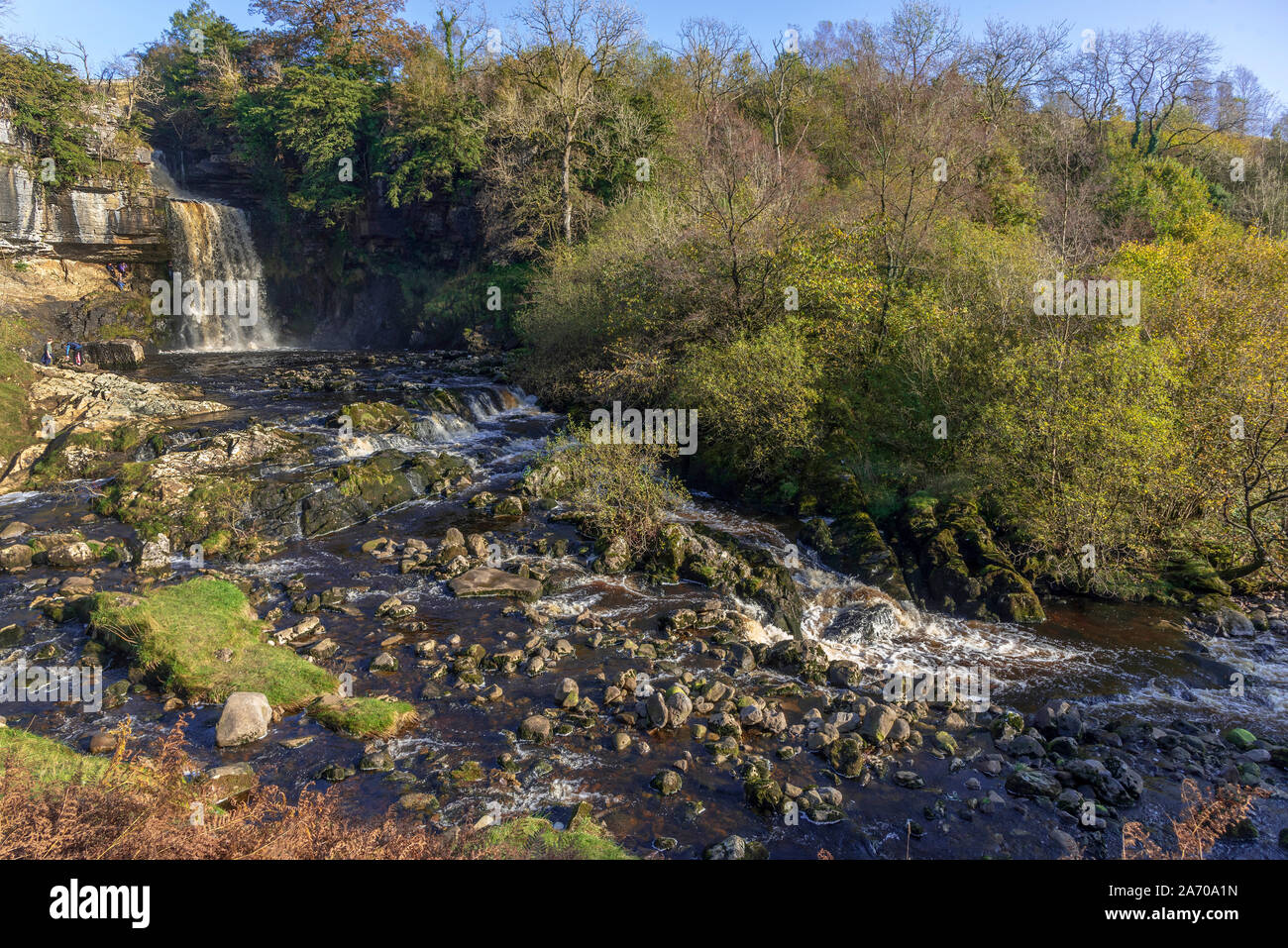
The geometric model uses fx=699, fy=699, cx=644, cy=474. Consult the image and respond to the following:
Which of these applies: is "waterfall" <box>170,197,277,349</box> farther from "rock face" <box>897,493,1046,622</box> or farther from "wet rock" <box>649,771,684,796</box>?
"wet rock" <box>649,771,684,796</box>

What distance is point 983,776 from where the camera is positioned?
8141 millimetres

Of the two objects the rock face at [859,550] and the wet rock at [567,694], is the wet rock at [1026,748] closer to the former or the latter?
the rock face at [859,550]

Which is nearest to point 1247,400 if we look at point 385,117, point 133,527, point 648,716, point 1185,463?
point 1185,463

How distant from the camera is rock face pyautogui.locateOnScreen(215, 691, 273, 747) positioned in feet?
26.6

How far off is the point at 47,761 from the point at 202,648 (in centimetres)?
322

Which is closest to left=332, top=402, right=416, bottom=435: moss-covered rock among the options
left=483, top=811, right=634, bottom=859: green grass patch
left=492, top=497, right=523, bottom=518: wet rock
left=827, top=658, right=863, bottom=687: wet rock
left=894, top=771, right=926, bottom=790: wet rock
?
left=492, top=497, right=523, bottom=518: wet rock

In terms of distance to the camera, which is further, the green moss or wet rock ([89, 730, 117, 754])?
the green moss

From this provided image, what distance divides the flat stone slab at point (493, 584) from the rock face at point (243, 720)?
4.22 m

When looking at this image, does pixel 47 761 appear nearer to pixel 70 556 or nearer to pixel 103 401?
pixel 70 556

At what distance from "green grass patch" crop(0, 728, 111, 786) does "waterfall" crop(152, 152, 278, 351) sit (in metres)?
32.5

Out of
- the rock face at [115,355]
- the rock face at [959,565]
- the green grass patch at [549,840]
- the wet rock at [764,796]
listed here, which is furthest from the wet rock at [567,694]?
the rock face at [115,355]

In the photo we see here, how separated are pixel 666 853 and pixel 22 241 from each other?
36222 millimetres

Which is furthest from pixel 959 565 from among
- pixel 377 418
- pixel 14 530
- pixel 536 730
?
pixel 14 530

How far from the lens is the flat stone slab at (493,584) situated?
40.9ft
